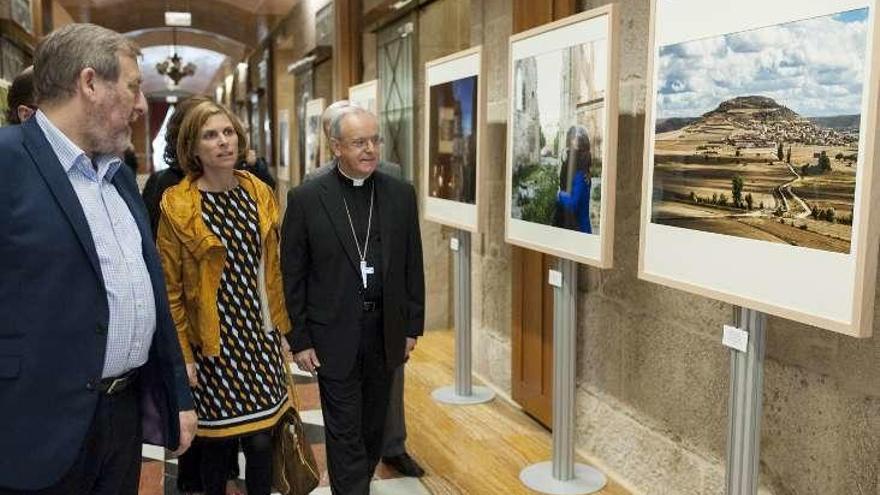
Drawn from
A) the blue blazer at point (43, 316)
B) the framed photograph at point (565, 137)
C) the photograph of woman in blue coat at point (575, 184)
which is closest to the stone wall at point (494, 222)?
the framed photograph at point (565, 137)

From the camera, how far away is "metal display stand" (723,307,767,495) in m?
2.35

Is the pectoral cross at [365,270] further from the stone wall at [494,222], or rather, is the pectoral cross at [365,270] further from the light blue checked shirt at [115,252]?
the stone wall at [494,222]

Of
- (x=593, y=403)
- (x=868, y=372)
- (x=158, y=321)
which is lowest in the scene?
(x=593, y=403)

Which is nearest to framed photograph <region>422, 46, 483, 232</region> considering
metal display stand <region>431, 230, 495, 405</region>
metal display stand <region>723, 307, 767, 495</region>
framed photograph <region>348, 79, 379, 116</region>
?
metal display stand <region>431, 230, 495, 405</region>

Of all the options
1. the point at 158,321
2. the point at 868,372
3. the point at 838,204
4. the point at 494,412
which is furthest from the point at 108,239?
the point at 494,412

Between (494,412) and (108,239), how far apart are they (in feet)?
10.7

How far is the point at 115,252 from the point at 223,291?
95cm

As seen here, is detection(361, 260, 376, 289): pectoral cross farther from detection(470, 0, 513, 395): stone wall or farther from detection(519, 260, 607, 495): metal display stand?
detection(470, 0, 513, 395): stone wall

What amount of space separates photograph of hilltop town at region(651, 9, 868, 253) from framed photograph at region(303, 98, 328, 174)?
5643 mm

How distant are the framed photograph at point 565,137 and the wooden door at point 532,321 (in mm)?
575

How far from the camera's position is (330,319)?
3027 millimetres

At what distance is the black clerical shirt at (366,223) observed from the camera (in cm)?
309

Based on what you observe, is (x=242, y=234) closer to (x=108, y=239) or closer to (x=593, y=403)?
(x=108, y=239)

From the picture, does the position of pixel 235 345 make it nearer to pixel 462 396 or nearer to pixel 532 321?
pixel 532 321
